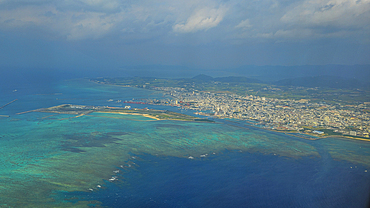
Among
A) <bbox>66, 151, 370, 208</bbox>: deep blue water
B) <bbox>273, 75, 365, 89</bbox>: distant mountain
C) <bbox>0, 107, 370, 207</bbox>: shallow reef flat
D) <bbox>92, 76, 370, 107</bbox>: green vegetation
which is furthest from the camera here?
<bbox>273, 75, 365, 89</bbox>: distant mountain

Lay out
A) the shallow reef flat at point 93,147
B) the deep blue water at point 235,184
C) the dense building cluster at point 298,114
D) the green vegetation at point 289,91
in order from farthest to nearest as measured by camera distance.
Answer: the green vegetation at point 289,91 < the dense building cluster at point 298,114 < the shallow reef flat at point 93,147 < the deep blue water at point 235,184

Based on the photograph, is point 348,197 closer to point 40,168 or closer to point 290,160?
point 290,160

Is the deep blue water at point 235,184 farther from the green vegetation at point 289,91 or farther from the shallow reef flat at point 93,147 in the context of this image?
the green vegetation at point 289,91

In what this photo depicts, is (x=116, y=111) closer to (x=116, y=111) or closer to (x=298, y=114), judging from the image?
(x=116, y=111)

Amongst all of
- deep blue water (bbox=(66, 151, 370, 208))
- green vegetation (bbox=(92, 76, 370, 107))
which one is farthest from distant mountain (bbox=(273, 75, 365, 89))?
deep blue water (bbox=(66, 151, 370, 208))

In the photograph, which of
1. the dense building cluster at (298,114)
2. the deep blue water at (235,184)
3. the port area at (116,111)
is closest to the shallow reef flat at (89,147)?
the deep blue water at (235,184)

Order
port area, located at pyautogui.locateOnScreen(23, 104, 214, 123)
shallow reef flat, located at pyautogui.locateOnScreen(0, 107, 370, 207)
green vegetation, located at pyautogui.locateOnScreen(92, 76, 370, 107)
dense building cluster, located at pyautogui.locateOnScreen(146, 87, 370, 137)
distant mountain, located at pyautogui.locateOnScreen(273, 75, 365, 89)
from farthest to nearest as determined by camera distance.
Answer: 1. distant mountain, located at pyautogui.locateOnScreen(273, 75, 365, 89)
2. green vegetation, located at pyautogui.locateOnScreen(92, 76, 370, 107)
3. port area, located at pyautogui.locateOnScreen(23, 104, 214, 123)
4. dense building cluster, located at pyautogui.locateOnScreen(146, 87, 370, 137)
5. shallow reef flat, located at pyautogui.locateOnScreen(0, 107, 370, 207)

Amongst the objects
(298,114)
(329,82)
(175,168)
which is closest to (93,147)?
(175,168)

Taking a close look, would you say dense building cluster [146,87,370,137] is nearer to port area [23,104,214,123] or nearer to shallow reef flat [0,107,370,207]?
shallow reef flat [0,107,370,207]
